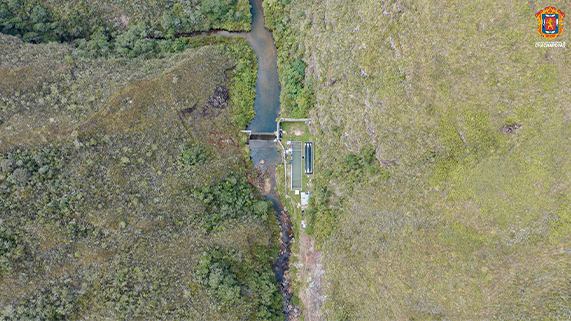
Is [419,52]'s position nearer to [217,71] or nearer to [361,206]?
[361,206]

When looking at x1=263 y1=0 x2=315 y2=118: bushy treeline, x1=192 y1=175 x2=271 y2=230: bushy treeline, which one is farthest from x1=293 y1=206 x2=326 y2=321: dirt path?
x1=263 y1=0 x2=315 y2=118: bushy treeline

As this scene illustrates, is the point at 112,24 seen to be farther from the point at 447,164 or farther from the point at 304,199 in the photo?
the point at 447,164

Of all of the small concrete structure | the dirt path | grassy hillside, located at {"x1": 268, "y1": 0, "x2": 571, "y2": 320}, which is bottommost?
the dirt path

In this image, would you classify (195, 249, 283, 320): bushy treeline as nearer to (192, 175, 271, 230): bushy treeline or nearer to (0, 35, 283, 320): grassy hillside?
(0, 35, 283, 320): grassy hillside

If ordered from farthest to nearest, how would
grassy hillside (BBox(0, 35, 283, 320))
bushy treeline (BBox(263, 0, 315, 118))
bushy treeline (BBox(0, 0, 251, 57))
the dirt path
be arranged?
bushy treeline (BBox(263, 0, 315, 118))
bushy treeline (BBox(0, 0, 251, 57))
the dirt path
grassy hillside (BBox(0, 35, 283, 320))

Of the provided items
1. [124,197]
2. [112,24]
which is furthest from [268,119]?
[112,24]

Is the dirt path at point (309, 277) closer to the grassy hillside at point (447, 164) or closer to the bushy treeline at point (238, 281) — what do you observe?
the grassy hillside at point (447, 164)

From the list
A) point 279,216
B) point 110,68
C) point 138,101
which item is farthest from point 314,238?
point 110,68
